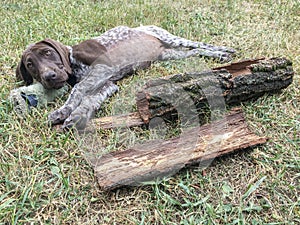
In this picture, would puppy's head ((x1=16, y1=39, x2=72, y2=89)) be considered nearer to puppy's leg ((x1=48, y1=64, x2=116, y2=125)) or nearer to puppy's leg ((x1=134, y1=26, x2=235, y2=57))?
puppy's leg ((x1=48, y1=64, x2=116, y2=125))

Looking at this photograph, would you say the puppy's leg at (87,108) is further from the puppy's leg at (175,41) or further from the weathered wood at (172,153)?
the puppy's leg at (175,41)

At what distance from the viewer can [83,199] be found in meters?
2.26

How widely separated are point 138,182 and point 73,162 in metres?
0.57

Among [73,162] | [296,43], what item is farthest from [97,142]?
[296,43]

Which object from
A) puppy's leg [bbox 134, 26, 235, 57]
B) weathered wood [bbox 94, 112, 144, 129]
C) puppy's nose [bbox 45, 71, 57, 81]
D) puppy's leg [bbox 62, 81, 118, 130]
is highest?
puppy's nose [bbox 45, 71, 57, 81]

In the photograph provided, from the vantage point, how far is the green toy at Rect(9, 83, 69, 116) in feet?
9.90

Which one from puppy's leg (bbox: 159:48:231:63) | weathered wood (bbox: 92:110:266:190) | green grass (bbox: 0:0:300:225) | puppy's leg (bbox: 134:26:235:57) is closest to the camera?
green grass (bbox: 0:0:300:225)

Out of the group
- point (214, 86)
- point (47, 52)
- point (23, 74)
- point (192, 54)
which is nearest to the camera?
point (214, 86)

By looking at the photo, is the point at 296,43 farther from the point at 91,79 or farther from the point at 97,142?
the point at 97,142

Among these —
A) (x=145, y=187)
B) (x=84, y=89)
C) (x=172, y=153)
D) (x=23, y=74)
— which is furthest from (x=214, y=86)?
(x=23, y=74)

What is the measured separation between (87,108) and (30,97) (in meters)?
0.56

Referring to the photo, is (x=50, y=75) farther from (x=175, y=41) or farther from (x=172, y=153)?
(x=175, y=41)

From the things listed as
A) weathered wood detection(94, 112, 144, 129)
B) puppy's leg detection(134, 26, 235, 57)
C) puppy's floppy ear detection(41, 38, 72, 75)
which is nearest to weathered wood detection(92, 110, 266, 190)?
weathered wood detection(94, 112, 144, 129)

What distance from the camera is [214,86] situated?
2.85 m
